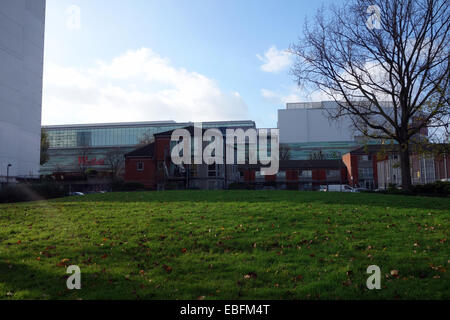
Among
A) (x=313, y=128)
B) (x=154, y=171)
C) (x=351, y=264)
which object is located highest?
(x=313, y=128)

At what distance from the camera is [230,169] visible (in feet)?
162

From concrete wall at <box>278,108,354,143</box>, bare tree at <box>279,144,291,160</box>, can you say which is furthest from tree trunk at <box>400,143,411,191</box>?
concrete wall at <box>278,108,354,143</box>

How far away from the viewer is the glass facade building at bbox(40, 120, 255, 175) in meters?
106

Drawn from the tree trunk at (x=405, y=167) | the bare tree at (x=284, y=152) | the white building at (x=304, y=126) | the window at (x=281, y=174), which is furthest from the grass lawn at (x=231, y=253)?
the white building at (x=304, y=126)

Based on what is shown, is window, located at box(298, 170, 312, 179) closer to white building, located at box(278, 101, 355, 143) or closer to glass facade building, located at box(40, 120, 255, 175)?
white building, located at box(278, 101, 355, 143)

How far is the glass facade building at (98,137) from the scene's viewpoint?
347 feet

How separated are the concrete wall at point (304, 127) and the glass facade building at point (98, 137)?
11529 mm

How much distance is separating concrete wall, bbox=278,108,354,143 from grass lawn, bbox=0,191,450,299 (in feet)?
283

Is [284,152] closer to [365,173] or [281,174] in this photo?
[281,174]

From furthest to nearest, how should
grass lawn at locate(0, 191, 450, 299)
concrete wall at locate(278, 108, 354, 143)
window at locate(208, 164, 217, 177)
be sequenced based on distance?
concrete wall at locate(278, 108, 354, 143)
window at locate(208, 164, 217, 177)
grass lawn at locate(0, 191, 450, 299)

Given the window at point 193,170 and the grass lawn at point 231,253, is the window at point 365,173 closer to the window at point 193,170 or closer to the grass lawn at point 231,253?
the window at point 193,170

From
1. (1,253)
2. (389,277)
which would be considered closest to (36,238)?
(1,253)
